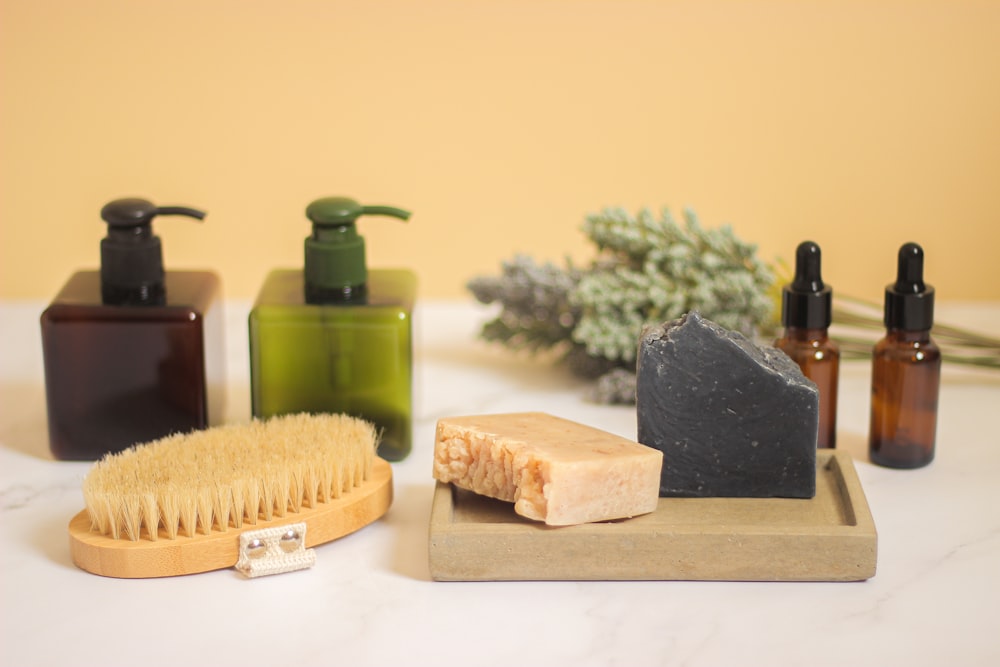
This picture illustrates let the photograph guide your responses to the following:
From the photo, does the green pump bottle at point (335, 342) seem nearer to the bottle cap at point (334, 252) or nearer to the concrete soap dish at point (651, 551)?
the bottle cap at point (334, 252)

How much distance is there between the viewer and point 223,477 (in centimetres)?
85

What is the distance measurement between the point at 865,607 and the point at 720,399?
0.17 metres

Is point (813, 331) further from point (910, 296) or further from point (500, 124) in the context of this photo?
point (500, 124)

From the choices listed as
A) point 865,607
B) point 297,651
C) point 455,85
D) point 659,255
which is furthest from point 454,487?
point 455,85

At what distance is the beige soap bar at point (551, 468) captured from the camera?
0.80 metres

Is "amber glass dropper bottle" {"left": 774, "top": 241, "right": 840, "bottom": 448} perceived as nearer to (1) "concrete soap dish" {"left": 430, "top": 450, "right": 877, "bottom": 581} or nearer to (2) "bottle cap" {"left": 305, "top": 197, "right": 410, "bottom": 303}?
(1) "concrete soap dish" {"left": 430, "top": 450, "right": 877, "bottom": 581}

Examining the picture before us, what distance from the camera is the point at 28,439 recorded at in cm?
112

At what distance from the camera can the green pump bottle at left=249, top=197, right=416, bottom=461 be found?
3.33 feet

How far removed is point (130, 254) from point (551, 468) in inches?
18.2

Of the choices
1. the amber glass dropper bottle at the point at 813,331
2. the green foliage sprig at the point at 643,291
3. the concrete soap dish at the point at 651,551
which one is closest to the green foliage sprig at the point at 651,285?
the green foliage sprig at the point at 643,291

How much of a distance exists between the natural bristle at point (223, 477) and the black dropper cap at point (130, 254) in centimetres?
17

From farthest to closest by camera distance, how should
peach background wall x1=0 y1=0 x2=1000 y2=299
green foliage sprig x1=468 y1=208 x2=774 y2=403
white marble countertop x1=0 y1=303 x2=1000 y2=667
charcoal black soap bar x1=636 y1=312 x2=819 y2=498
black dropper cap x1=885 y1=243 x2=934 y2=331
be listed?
peach background wall x1=0 y1=0 x2=1000 y2=299 → green foliage sprig x1=468 y1=208 x2=774 y2=403 → black dropper cap x1=885 y1=243 x2=934 y2=331 → charcoal black soap bar x1=636 y1=312 x2=819 y2=498 → white marble countertop x1=0 y1=303 x2=1000 y2=667

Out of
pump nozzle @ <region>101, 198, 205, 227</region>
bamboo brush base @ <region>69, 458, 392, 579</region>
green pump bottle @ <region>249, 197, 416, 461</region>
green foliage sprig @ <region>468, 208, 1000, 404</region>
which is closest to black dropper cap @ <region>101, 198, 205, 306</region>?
pump nozzle @ <region>101, 198, 205, 227</region>

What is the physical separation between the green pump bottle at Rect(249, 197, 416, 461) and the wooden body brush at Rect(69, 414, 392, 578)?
107 millimetres
